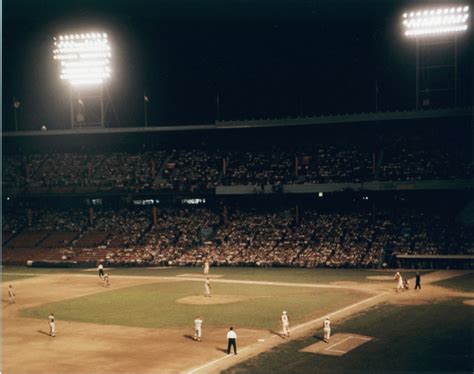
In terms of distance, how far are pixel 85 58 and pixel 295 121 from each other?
24.1 metres

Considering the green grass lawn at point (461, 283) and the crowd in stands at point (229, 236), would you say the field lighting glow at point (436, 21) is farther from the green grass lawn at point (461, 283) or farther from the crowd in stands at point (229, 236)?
the green grass lawn at point (461, 283)

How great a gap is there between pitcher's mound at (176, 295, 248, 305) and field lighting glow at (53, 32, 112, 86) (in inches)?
1275

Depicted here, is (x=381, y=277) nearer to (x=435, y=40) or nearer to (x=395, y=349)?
(x=395, y=349)

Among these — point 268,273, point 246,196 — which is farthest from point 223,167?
point 268,273

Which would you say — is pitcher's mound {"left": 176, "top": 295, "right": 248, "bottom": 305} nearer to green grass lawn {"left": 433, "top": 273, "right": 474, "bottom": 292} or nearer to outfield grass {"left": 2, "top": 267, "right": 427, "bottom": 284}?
outfield grass {"left": 2, "top": 267, "right": 427, "bottom": 284}

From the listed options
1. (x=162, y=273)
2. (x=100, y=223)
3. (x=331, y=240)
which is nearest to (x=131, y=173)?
(x=100, y=223)

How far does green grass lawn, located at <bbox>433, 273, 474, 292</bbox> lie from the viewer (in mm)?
36031

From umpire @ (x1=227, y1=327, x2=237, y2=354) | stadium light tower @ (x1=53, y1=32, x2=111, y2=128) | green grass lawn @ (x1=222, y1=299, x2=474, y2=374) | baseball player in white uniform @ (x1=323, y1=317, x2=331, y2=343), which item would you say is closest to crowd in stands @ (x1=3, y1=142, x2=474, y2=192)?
stadium light tower @ (x1=53, y1=32, x2=111, y2=128)

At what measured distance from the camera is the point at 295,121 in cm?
5762

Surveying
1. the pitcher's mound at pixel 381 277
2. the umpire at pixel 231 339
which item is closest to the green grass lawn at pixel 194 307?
the umpire at pixel 231 339

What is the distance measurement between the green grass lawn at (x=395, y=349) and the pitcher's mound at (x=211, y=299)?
9.42 metres

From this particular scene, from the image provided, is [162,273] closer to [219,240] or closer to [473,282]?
[219,240]

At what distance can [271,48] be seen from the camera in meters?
59.4

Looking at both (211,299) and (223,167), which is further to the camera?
(223,167)
